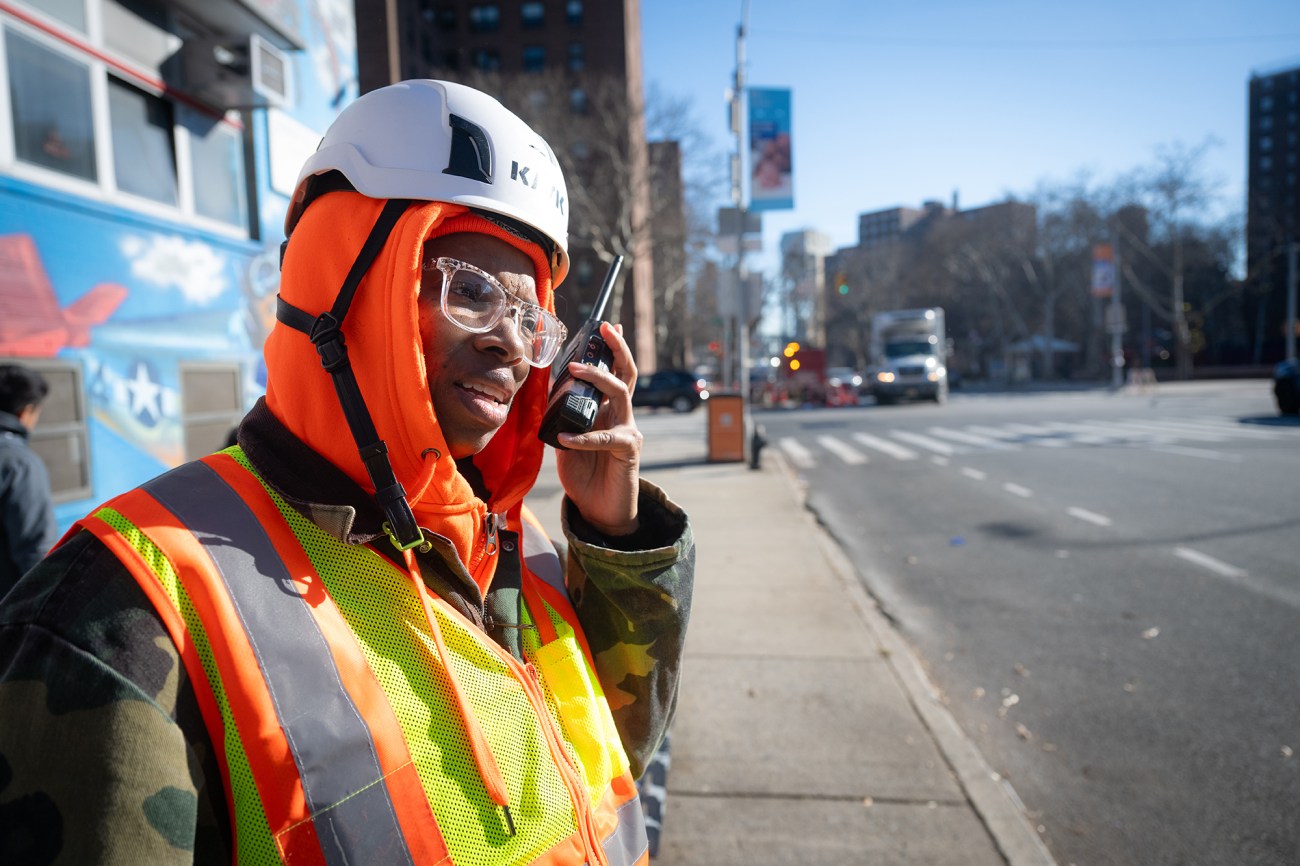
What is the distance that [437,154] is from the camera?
122cm

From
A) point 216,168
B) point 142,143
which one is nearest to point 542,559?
point 142,143

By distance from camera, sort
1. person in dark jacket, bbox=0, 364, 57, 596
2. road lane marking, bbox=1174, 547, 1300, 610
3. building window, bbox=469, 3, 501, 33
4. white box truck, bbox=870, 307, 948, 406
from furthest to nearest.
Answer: building window, bbox=469, 3, 501, 33 < white box truck, bbox=870, 307, 948, 406 < road lane marking, bbox=1174, 547, 1300, 610 < person in dark jacket, bbox=0, 364, 57, 596

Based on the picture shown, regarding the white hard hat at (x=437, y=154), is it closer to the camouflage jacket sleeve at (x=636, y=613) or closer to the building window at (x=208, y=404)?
the camouflage jacket sleeve at (x=636, y=613)

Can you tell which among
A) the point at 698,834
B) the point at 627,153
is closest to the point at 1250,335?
the point at 627,153

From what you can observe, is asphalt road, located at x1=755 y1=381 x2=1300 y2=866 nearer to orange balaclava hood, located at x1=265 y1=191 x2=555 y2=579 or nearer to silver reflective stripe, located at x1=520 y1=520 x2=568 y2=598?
silver reflective stripe, located at x1=520 y1=520 x2=568 y2=598

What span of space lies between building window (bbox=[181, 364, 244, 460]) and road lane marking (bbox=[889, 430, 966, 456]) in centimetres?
1238

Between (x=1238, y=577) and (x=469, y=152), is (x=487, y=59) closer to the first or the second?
(x=1238, y=577)

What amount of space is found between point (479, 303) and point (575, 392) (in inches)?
9.8

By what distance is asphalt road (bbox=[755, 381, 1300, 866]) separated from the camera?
10.8 ft

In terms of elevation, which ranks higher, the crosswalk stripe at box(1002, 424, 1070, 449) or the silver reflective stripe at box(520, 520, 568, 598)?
the silver reflective stripe at box(520, 520, 568, 598)

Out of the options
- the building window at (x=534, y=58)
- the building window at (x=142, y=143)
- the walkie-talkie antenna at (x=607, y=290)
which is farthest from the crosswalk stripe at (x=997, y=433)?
the building window at (x=534, y=58)

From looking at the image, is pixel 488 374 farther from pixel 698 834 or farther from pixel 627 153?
pixel 627 153

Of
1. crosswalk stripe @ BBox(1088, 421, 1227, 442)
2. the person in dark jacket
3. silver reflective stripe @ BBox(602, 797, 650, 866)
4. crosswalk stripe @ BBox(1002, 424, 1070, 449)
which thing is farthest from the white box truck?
silver reflective stripe @ BBox(602, 797, 650, 866)

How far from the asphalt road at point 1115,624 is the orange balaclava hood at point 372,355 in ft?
9.92
